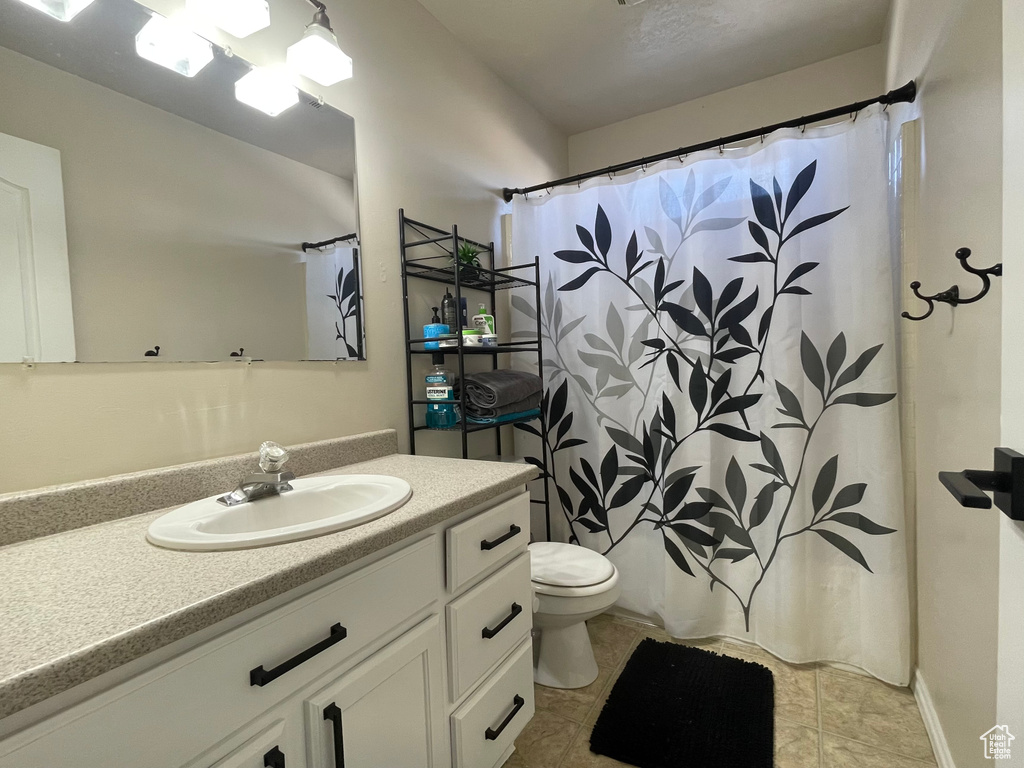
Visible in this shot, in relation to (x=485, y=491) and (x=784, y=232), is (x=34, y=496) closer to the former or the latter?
(x=485, y=491)

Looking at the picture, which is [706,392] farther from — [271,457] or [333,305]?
[271,457]

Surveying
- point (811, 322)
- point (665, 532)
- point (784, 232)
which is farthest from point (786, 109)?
point (665, 532)

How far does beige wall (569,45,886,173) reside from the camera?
2090 millimetres

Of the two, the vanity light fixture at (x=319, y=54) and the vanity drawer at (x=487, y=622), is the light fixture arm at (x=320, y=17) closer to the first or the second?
the vanity light fixture at (x=319, y=54)

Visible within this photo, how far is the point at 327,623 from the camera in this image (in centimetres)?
75

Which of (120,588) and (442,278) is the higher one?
(442,278)

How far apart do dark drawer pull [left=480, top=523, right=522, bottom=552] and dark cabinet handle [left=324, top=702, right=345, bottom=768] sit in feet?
1.40

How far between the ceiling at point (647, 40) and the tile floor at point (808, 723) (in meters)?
2.44

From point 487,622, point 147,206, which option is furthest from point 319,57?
point 487,622

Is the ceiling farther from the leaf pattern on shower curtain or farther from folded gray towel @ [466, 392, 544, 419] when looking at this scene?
folded gray towel @ [466, 392, 544, 419]

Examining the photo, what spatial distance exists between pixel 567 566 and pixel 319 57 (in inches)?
67.6

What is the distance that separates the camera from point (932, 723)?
4.52ft

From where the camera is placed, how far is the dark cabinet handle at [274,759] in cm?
65

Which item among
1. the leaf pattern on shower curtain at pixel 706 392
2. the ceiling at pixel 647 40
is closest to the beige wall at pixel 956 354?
the leaf pattern on shower curtain at pixel 706 392
